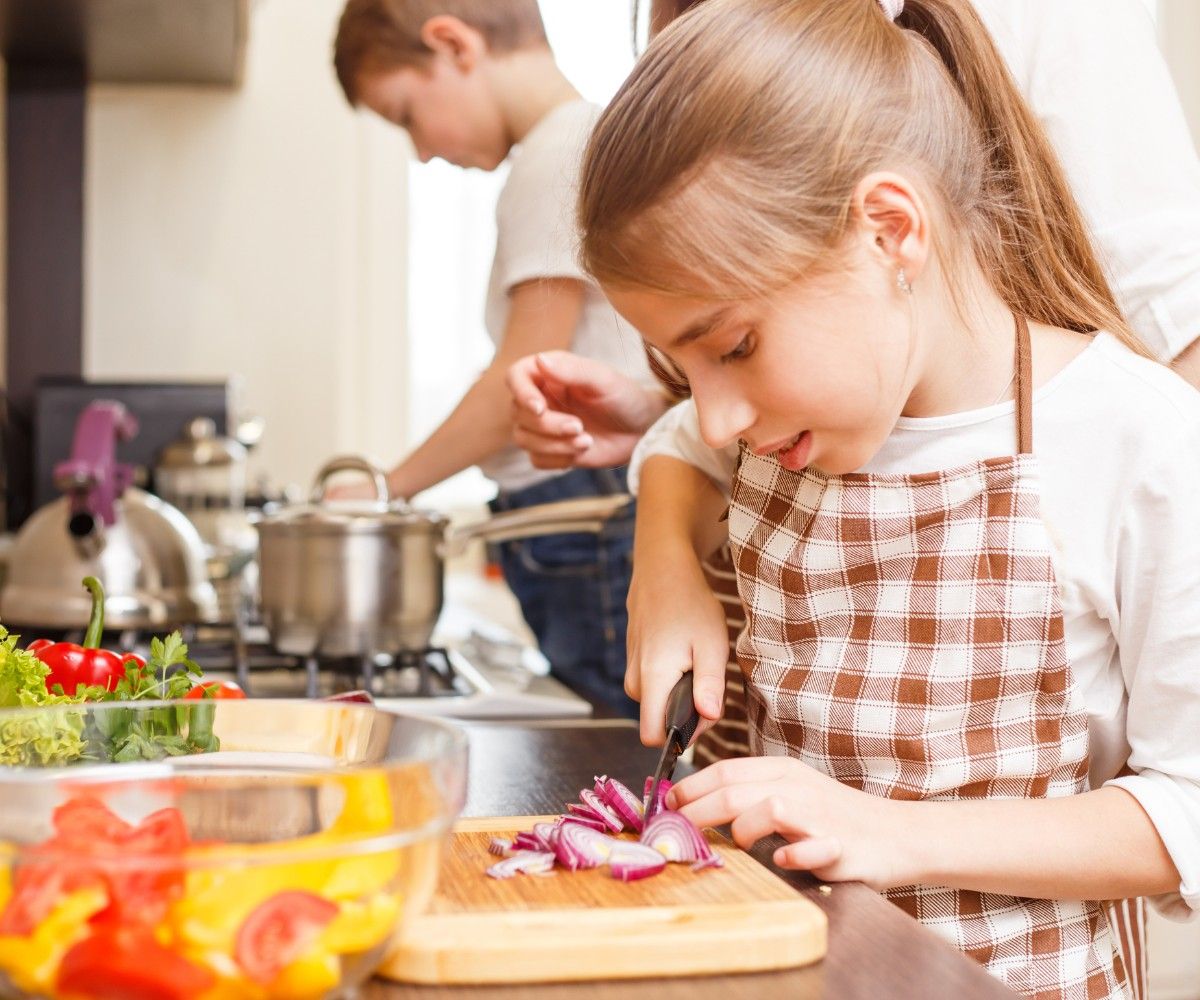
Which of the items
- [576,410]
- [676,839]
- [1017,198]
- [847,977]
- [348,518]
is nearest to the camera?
[847,977]

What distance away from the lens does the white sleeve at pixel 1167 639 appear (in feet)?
2.44

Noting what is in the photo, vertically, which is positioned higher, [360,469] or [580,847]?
[360,469]

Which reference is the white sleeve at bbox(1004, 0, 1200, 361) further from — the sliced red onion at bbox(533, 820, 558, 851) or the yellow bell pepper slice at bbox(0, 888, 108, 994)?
the yellow bell pepper slice at bbox(0, 888, 108, 994)

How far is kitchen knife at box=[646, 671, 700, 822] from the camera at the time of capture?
768 millimetres

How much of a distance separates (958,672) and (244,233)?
98.4 inches

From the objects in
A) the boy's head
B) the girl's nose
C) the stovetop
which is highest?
the boy's head

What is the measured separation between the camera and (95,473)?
1596 millimetres

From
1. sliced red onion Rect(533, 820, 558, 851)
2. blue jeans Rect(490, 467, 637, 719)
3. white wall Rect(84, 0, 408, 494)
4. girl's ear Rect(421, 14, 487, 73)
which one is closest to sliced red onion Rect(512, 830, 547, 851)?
sliced red onion Rect(533, 820, 558, 851)

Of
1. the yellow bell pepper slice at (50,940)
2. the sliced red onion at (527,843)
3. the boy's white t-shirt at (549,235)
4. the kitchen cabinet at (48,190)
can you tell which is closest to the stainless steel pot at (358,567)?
the boy's white t-shirt at (549,235)

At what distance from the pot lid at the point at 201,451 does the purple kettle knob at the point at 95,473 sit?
0.67 meters

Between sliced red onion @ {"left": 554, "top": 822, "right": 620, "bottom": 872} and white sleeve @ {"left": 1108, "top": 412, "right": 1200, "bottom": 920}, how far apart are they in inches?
11.7

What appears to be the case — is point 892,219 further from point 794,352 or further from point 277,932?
point 277,932

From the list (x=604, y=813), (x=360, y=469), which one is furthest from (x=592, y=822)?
(x=360, y=469)

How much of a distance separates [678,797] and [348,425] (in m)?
2.64
